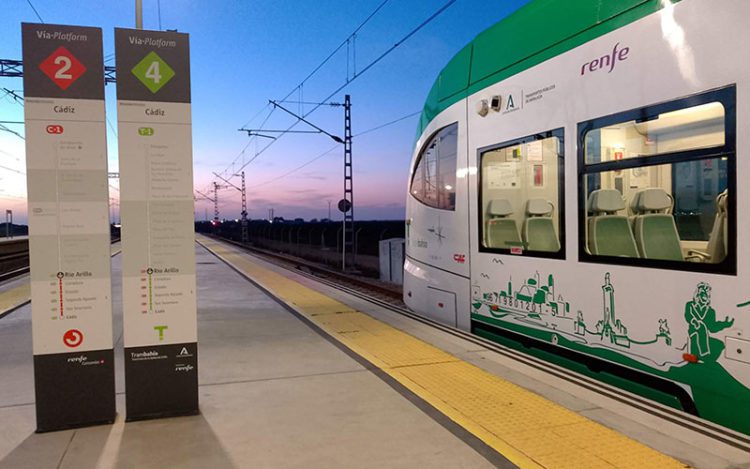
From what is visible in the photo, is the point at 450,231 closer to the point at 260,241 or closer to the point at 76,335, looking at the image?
the point at 76,335

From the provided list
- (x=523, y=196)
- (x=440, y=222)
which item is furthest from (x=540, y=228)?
(x=440, y=222)

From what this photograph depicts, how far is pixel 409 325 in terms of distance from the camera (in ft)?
24.9

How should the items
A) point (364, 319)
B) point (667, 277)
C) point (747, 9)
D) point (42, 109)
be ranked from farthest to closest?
point (364, 319) → point (667, 277) → point (42, 109) → point (747, 9)

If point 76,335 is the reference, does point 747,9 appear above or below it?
above

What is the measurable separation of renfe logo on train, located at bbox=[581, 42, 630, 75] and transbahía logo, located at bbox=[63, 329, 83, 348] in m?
4.60

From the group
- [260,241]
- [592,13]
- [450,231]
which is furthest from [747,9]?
[260,241]

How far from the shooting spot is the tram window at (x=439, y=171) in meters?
7.27

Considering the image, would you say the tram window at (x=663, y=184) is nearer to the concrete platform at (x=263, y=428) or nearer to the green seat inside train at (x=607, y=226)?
the green seat inside train at (x=607, y=226)

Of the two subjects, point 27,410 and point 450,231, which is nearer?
point 27,410

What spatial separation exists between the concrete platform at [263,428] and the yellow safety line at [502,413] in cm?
24

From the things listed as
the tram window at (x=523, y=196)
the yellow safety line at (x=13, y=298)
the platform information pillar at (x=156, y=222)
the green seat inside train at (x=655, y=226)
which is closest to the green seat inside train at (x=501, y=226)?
the tram window at (x=523, y=196)

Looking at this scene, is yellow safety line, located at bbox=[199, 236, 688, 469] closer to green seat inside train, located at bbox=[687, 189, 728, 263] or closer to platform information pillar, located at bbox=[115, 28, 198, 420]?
green seat inside train, located at bbox=[687, 189, 728, 263]

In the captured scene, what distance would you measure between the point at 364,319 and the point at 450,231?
1993 millimetres

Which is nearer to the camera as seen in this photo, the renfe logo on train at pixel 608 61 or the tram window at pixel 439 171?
the renfe logo on train at pixel 608 61
